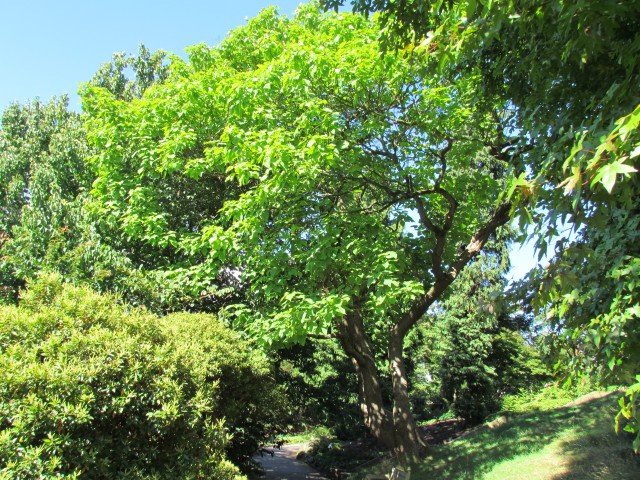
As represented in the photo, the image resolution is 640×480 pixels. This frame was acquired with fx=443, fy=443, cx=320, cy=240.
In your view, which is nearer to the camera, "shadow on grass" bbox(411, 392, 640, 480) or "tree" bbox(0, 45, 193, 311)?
"shadow on grass" bbox(411, 392, 640, 480)

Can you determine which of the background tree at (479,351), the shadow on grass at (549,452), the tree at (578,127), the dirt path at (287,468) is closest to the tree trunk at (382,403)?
the shadow on grass at (549,452)

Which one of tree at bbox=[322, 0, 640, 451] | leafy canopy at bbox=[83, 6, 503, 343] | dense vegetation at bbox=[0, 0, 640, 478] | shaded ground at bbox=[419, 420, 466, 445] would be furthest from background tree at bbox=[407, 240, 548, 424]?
tree at bbox=[322, 0, 640, 451]

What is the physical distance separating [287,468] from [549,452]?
428 inches

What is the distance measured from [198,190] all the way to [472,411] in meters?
12.4

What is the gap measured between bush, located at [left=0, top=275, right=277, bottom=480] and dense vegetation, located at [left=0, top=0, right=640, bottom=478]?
2cm

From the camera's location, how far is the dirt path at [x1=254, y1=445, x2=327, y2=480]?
13.5 meters

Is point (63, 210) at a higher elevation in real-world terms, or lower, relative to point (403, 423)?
higher

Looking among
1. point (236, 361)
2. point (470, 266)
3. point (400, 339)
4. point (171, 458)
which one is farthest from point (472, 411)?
point (171, 458)

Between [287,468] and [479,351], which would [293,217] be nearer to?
[479,351]

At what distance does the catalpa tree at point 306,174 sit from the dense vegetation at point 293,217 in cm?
6

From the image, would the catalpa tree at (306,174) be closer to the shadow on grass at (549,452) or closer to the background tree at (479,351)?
the shadow on grass at (549,452)

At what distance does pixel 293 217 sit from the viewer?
809 cm

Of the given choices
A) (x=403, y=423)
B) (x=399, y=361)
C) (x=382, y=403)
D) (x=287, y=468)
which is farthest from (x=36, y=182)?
(x=287, y=468)

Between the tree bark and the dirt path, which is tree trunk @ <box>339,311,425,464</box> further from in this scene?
the dirt path
